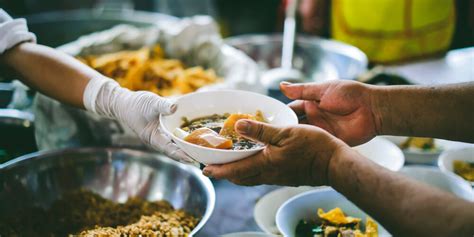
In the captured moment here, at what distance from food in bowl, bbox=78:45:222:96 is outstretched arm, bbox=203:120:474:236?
94 centimetres

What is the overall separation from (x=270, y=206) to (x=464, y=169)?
840 millimetres

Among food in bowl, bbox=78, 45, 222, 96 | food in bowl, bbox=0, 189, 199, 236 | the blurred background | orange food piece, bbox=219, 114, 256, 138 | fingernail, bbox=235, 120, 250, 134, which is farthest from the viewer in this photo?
the blurred background

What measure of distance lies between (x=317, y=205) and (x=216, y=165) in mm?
528

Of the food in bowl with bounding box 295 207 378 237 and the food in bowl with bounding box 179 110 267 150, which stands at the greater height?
the food in bowl with bounding box 179 110 267 150

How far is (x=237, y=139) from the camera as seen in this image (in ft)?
4.29

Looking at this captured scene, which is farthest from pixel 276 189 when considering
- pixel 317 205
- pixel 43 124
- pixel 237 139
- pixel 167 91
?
pixel 43 124

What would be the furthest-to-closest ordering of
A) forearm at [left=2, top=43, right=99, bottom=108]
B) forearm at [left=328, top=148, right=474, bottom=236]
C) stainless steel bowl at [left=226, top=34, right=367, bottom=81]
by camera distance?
stainless steel bowl at [left=226, top=34, right=367, bottom=81] < forearm at [left=2, top=43, right=99, bottom=108] < forearm at [left=328, top=148, right=474, bottom=236]

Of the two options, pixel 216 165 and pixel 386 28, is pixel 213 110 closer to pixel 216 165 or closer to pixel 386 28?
pixel 216 165

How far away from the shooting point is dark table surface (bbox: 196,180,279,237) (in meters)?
1.59

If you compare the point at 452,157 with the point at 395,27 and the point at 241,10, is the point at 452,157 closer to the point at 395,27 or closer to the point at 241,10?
the point at 395,27

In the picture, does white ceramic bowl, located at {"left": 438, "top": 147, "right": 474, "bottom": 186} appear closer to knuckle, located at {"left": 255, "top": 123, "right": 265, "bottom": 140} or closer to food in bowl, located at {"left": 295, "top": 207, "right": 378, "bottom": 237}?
food in bowl, located at {"left": 295, "top": 207, "right": 378, "bottom": 237}

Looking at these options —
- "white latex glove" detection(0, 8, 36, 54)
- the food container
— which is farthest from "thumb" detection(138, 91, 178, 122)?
"white latex glove" detection(0, 8, 36, 54)

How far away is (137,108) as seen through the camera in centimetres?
145

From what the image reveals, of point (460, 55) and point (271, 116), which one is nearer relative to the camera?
point (271, 116)
